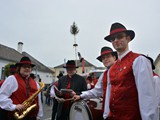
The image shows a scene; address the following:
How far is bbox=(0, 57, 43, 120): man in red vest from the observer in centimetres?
292

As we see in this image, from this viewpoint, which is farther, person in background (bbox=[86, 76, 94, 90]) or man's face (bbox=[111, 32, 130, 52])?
person in background (bbox=[86, 76, 94, 90])

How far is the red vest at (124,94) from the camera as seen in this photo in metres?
Answer: 1.92

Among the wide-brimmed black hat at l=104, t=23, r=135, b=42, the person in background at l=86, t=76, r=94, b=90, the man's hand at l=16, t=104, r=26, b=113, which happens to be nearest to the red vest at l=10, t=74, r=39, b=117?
the man's hand at l=16, t=104, r=26, b=113

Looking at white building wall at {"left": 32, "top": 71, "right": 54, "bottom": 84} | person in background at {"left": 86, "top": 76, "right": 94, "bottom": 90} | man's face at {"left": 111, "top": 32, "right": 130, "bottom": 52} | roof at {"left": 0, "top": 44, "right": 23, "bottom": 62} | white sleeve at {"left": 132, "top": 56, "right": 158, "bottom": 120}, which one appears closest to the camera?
white sleeve at {"left": 132, "top": 56, "right": 158, "bottom": 120}

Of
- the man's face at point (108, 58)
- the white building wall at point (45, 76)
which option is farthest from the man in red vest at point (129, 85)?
the white building wall at point (45, 76)

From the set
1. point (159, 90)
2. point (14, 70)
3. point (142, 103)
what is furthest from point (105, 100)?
point (14, 70)

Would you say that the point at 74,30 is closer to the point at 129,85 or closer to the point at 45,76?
the point at 45,76

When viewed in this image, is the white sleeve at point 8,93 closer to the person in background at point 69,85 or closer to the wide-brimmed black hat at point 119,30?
the person in background at point 69,85

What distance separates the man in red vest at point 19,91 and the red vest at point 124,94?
1.63 m

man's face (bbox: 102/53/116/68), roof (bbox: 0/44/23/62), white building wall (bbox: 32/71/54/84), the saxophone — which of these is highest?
roof (bbox: 0/44/23/62)

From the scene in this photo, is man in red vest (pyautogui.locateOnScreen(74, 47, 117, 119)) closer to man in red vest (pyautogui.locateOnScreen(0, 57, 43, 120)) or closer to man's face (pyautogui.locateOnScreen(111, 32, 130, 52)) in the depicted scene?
man's face (pyautogui.locateOnScreen(111, 32, 130, 52))

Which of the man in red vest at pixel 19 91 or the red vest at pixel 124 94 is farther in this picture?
the man in red vest at pixel 19 91

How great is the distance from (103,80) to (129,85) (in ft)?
2.31

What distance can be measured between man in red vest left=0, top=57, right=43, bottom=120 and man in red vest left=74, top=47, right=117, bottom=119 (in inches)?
35.1
